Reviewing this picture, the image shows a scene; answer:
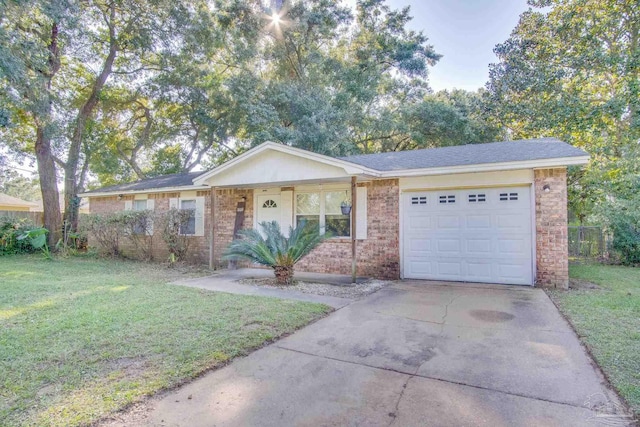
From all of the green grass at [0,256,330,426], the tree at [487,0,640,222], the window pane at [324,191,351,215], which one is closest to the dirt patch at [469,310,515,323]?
the green grass at [0,256,330,426]

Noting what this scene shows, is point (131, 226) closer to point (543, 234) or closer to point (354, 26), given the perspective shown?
point (543, 234)

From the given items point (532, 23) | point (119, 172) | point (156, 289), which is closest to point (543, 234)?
point (156, 289)

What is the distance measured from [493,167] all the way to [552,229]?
5.65 ft

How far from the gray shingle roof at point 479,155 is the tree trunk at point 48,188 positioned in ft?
42.7

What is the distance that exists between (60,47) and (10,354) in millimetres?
14038

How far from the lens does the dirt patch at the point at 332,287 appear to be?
23.1 feet

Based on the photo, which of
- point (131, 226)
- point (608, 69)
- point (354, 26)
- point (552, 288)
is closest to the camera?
point (552, 288)

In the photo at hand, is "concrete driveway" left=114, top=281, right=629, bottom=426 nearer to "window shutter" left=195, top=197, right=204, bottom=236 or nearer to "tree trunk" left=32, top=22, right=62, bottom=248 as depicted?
"window shutter" left=195, top=197, right=204, bottom=236

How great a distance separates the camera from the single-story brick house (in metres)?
7.33

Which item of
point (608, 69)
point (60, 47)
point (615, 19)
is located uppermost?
point (615, 19)

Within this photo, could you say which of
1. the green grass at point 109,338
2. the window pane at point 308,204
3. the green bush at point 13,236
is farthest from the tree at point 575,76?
the green bush at point 13,236

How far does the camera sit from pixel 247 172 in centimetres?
946

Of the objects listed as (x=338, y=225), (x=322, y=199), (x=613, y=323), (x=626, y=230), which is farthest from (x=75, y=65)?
(x=626, y=230)

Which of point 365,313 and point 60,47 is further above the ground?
point 60,47
